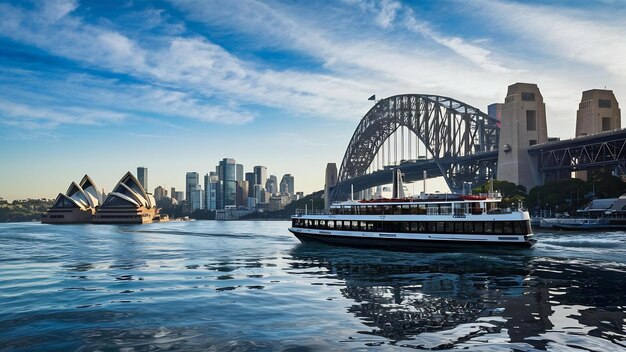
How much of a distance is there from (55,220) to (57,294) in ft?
587

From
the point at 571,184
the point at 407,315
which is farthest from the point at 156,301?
the point at 571,184

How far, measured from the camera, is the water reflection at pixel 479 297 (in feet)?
57.9

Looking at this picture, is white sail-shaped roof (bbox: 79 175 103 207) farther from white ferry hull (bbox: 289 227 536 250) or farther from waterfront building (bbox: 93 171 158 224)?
white ferry hull (bbox: 289 227 536 250)

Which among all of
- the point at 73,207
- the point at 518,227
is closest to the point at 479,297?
the point at 518,227

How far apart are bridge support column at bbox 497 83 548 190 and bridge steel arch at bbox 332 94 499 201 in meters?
10.1

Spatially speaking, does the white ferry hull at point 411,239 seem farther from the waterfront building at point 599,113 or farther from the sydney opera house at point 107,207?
the sydney opera house at point 107,207

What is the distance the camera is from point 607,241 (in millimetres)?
54500

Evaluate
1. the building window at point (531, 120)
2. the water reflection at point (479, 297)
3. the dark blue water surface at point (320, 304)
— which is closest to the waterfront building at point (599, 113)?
the building window at point (531, 120)

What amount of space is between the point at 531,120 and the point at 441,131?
3122 centimetres

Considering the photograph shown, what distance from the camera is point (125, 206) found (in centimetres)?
18338

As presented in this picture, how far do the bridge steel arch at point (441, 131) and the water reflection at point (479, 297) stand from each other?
3484 inches

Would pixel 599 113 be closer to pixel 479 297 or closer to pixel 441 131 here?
pixel 441 131

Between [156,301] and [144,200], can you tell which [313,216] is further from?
[144,200]

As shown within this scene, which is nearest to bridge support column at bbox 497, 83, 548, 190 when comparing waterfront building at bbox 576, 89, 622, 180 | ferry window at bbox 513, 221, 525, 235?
waterfront building at bbox 576, 89, 622, 180
